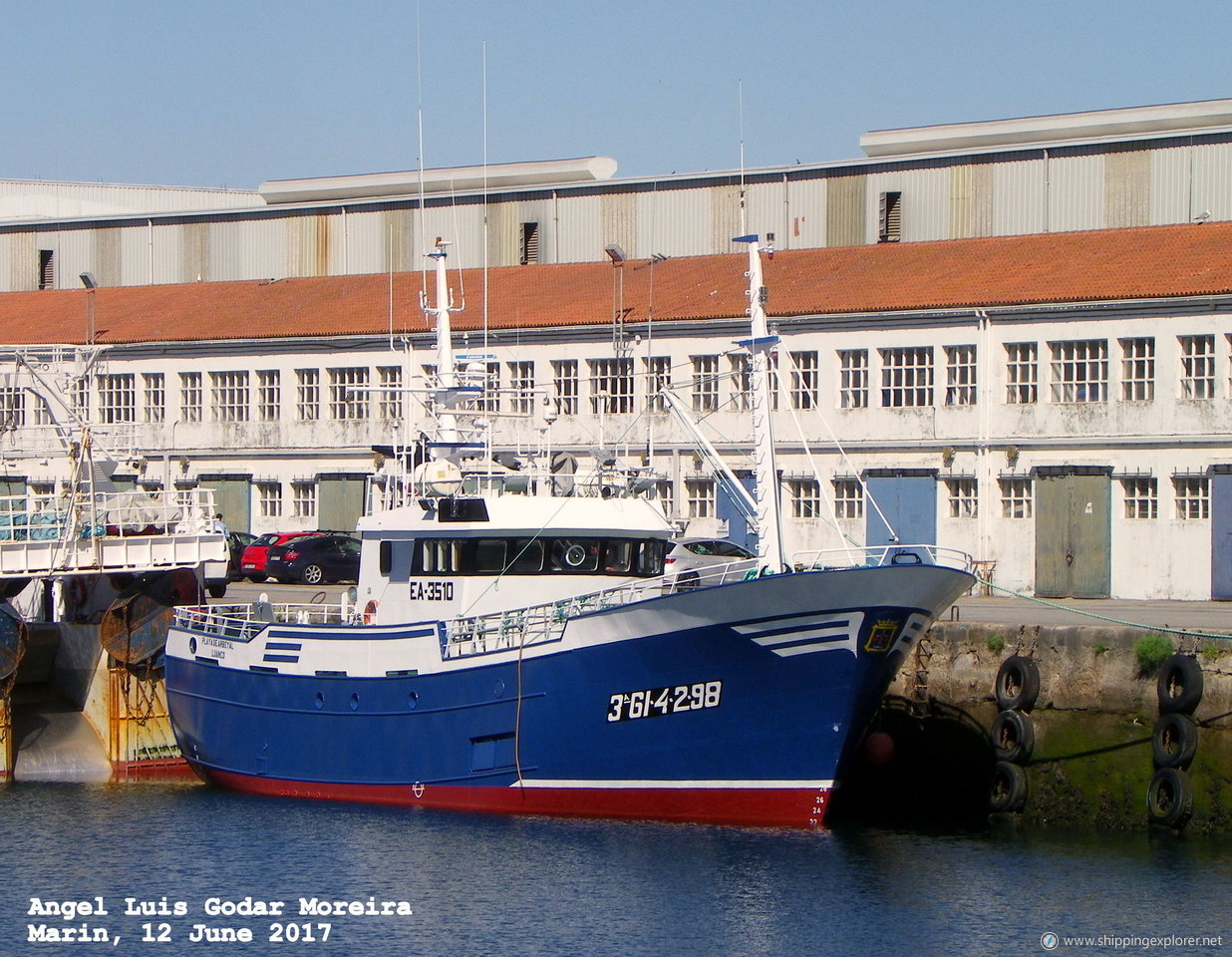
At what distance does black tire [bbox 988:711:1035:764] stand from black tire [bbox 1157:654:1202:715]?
2129 millimetres

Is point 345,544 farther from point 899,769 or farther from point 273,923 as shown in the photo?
point 273,923

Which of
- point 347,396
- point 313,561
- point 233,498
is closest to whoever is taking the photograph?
point 313,561

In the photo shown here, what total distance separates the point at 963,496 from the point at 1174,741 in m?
18.1

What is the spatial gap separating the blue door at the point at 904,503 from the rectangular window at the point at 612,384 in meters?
6.95

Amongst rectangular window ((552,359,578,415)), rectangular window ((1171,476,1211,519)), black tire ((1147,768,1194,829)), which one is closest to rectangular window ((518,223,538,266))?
rectangular window ((552,359,578,415))

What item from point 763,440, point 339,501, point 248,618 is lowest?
point 248,618

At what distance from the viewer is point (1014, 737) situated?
28797 millimetres

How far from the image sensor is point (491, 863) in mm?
25828

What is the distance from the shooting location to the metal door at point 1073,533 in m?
42.6

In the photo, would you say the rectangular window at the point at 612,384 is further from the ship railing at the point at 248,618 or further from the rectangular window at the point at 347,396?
the ship railing at the point at 248,618

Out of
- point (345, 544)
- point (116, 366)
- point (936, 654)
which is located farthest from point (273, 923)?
point (116, 366)

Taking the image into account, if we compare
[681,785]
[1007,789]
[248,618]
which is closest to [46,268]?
[248,618]

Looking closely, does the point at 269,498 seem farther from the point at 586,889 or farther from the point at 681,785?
the point at 586,889

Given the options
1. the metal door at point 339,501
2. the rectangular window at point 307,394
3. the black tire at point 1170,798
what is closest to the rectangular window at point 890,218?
the metal door at point 339,501
